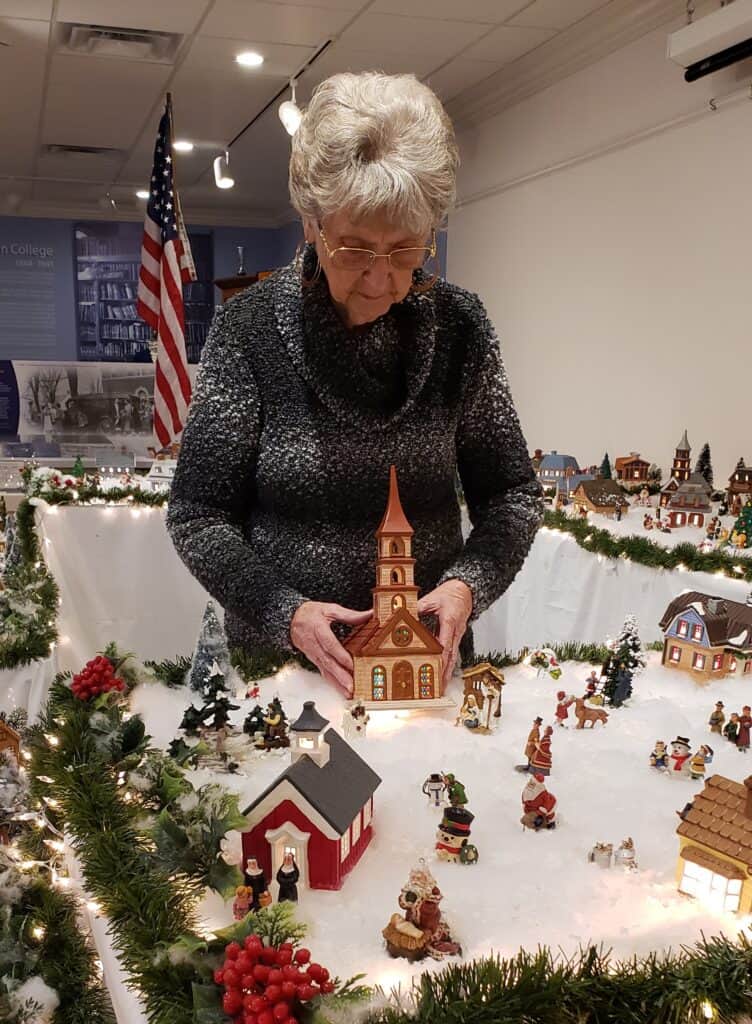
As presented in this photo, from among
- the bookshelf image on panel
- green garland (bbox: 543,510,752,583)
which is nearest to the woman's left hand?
green garland (bbox: 543,510,752,583)

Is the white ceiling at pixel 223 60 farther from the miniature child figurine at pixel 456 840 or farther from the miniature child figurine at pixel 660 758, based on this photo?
the miniature child figurine at pixel 456 840

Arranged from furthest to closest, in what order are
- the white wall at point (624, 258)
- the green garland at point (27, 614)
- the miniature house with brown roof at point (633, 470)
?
the miniature house with brown roof at point (633, 470) < the white wall at point (624, 258) < the green garland at point (27, 614)

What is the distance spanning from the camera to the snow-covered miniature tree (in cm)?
142

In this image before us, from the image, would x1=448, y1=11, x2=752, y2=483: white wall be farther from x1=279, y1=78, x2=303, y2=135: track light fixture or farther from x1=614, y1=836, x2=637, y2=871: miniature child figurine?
x1=614, y1=836, x2=637, y2=871: miniature child figurine

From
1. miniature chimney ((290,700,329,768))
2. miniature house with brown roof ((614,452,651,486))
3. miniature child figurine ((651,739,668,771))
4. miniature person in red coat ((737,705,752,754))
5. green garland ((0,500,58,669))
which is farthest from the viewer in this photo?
miniature house with brown roof ((614,452,651,486))

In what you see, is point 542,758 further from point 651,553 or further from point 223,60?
point 223,60

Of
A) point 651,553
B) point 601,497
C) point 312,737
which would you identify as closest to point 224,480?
point 312,737

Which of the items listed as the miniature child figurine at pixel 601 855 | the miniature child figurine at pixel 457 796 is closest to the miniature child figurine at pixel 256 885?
the miniature child figurine at pixel 457 796

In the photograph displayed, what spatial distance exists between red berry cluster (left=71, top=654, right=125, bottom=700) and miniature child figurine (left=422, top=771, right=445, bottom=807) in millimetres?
497

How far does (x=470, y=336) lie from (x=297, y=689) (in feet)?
2.24

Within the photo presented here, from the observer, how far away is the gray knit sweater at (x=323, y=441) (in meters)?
1.33

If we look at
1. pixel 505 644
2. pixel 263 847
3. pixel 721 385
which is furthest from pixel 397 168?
pixel 721 385

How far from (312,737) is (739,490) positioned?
8.01 ft

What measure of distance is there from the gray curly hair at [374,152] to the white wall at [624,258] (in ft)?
9.05
